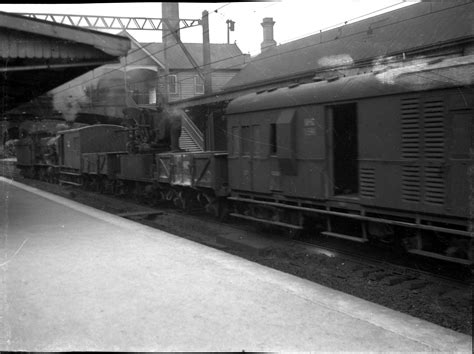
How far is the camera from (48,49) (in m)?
9.91

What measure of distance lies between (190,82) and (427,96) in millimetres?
30158

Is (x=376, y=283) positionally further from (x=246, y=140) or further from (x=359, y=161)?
(x=246, y=140)

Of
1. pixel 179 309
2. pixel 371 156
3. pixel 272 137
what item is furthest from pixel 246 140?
pixel 179 309

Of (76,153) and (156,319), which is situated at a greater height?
(76,153)

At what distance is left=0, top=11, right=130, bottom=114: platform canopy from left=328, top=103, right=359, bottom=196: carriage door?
16.6 feet

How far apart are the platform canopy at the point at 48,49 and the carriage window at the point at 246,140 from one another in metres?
3.19

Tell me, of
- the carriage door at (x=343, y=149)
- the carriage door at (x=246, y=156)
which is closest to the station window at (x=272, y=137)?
the carriage door at (x=246, y=156)

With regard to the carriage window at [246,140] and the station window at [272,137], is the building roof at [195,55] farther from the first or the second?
the station window at [272,137]

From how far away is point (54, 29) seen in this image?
940 centimetres

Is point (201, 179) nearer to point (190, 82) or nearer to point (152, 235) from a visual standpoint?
point (152, 235)

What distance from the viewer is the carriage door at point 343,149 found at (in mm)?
8203

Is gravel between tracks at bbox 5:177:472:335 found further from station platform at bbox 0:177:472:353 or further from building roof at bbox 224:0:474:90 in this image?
building roof at bbox 224:0:474:90

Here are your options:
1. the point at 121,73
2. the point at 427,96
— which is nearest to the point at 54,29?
the point at 427,96

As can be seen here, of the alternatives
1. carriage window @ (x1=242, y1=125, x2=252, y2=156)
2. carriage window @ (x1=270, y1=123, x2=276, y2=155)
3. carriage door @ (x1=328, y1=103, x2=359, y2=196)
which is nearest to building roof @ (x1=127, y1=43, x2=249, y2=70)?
carriage window @ (x1=242, y1=125, x2=252, y2=156)
